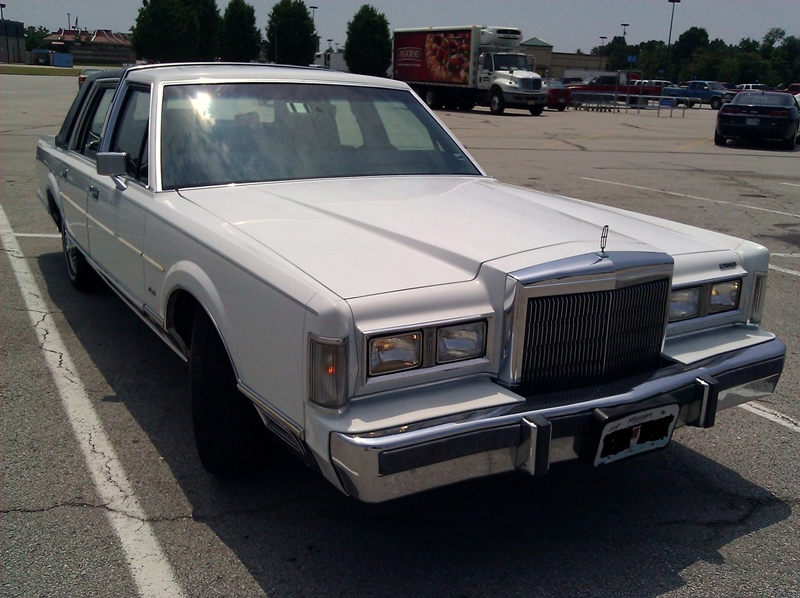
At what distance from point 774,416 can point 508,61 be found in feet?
93.0

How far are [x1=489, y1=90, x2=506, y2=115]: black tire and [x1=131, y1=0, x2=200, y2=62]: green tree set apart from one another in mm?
37061

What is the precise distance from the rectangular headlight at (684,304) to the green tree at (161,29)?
6270 centimetres

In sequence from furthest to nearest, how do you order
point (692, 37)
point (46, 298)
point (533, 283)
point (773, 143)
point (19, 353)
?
point (692, 37)
point (773, 143)
point (46, 298)
point (19, 353)
point (533, 283)

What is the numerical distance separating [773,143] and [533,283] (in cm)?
2179

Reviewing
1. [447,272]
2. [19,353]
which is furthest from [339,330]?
[19,353]

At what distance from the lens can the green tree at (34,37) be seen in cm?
12850

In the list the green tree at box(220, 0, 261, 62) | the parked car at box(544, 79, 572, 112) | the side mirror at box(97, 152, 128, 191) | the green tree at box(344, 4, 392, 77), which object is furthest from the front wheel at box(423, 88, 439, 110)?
the green tree at box(220, 0, 261, 62)

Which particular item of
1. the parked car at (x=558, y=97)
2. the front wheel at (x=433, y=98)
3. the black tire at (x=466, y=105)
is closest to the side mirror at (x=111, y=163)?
the black tire at (x=466, y=105)

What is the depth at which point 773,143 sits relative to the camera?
21.8 m

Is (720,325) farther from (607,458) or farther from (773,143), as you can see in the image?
(773,143)

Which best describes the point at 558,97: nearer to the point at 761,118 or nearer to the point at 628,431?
the point at 761,118

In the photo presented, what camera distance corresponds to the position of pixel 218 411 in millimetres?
3197

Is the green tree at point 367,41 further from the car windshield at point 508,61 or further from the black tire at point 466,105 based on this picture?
the car windshield at point 508,61

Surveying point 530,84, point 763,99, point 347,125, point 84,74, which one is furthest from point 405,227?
point 530,84
